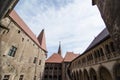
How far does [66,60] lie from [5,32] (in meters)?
24.8

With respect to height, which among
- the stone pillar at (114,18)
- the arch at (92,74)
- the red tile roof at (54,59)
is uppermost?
the red tile roof at (54,59)

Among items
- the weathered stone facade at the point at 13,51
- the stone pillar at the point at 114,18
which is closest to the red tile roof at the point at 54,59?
the weathered stone facade at the point at 13,51

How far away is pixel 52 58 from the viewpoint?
34.2 metres

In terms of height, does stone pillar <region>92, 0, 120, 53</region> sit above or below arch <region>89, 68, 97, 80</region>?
above

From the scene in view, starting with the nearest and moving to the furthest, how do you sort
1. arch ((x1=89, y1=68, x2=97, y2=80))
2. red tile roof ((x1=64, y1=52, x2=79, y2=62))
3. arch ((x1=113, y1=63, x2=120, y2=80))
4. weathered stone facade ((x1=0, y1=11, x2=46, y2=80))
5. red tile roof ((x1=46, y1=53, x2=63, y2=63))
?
weathered stone facade ((x1=0, y1=11, x2=46, y2=80)) < arch ((x1=113, y1=63, x2=120, y2=80)) < arch ((x1=89, y1=68, x2=97, y2=80)) < red tile roof ((x1=64, y1=52, x2=79, y2=62)) < red tile roof ((x1=46, y1=53, x2=63, y2=63))

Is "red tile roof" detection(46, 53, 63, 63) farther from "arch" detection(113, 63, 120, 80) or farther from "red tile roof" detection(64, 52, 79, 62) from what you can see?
"arch" detection(113, 63, 120, 80)

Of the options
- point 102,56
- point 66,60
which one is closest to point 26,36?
point 102,56

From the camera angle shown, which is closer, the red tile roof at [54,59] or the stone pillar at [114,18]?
the stone pillar at [114,18]

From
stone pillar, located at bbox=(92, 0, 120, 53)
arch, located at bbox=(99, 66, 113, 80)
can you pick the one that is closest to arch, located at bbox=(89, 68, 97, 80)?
arch, located at bbox=(99, 66, 113, 80)

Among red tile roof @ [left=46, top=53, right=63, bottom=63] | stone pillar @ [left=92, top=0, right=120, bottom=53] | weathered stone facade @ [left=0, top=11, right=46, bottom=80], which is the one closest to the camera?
stone pillar @ [left=92, top=0, right=120, bottom=53]

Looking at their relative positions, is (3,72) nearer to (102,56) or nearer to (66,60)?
(102,56)

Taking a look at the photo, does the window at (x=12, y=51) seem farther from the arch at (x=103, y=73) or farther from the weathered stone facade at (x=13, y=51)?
the arch at (x=103, y=73)

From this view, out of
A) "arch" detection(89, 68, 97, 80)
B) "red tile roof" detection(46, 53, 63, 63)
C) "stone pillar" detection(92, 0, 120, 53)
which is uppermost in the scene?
"red tile roof" detection(46, 53, 63, 63)

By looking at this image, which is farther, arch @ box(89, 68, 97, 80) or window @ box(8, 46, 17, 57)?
arch @ box(89, 68, 97, 80)
